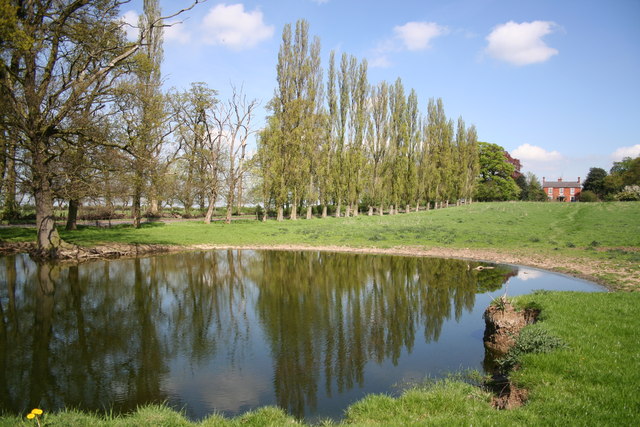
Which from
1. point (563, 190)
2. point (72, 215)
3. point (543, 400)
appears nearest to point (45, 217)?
point (72, 215)

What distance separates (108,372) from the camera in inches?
287

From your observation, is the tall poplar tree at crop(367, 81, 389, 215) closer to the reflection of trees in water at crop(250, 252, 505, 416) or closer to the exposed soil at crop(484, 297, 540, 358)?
the reflection of trees in water at crop(250, 252, 505, 416)

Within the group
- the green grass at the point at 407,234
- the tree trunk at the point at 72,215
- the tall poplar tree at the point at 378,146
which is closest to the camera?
the green grass at the point at 407,234

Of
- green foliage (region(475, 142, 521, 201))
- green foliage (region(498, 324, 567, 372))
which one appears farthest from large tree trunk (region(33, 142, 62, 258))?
green foliage (region(475, 142, 521, 201))

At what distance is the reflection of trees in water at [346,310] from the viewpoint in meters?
7.59

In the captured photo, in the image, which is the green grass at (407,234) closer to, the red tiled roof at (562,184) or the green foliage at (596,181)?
the green foliage at (596,181)

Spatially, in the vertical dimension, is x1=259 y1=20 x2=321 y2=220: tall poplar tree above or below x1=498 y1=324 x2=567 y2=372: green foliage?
above

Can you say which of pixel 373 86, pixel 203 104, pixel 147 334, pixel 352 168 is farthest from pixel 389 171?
pixel 147 334

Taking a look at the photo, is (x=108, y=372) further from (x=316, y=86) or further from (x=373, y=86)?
(x=373, y=86)

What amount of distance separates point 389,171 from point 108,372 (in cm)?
5035

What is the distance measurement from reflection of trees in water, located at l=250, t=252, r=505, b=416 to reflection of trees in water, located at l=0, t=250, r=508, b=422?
1.6 inches

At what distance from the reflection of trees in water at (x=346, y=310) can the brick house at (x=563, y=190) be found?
12301cm

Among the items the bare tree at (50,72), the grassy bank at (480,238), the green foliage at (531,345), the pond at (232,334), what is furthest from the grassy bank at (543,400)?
the bare tree at (50,72)

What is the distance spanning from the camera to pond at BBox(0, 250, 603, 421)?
21.7ft
